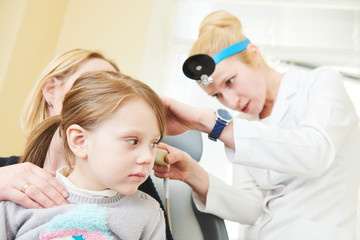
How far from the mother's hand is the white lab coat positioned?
Result: 465mm

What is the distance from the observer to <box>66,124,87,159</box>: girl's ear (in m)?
0.67

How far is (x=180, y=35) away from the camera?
239cm

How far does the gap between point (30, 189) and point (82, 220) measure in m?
0.14

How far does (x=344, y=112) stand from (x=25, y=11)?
67.5 inches

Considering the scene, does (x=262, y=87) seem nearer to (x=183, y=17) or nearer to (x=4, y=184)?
(x=4, y=184)

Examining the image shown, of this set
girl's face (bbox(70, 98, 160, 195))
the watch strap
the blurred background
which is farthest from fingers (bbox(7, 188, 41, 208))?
the blurred background

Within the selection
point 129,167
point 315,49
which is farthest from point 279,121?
point 315,49

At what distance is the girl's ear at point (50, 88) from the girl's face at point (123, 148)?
0.39m

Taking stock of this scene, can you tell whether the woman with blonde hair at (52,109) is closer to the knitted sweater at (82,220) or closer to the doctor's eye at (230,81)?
the knitted sweater at (82,220)

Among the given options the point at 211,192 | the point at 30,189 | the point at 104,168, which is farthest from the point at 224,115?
the point at 30,189

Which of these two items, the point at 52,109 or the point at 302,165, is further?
the point at 52,109

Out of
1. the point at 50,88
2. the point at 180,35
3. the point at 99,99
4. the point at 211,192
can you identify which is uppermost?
the point at 180,35

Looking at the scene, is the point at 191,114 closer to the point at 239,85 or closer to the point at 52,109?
the point at 239,85

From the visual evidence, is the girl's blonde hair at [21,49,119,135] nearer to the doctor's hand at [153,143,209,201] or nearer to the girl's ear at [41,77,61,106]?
the girl's ear at [41,77,61,106]
